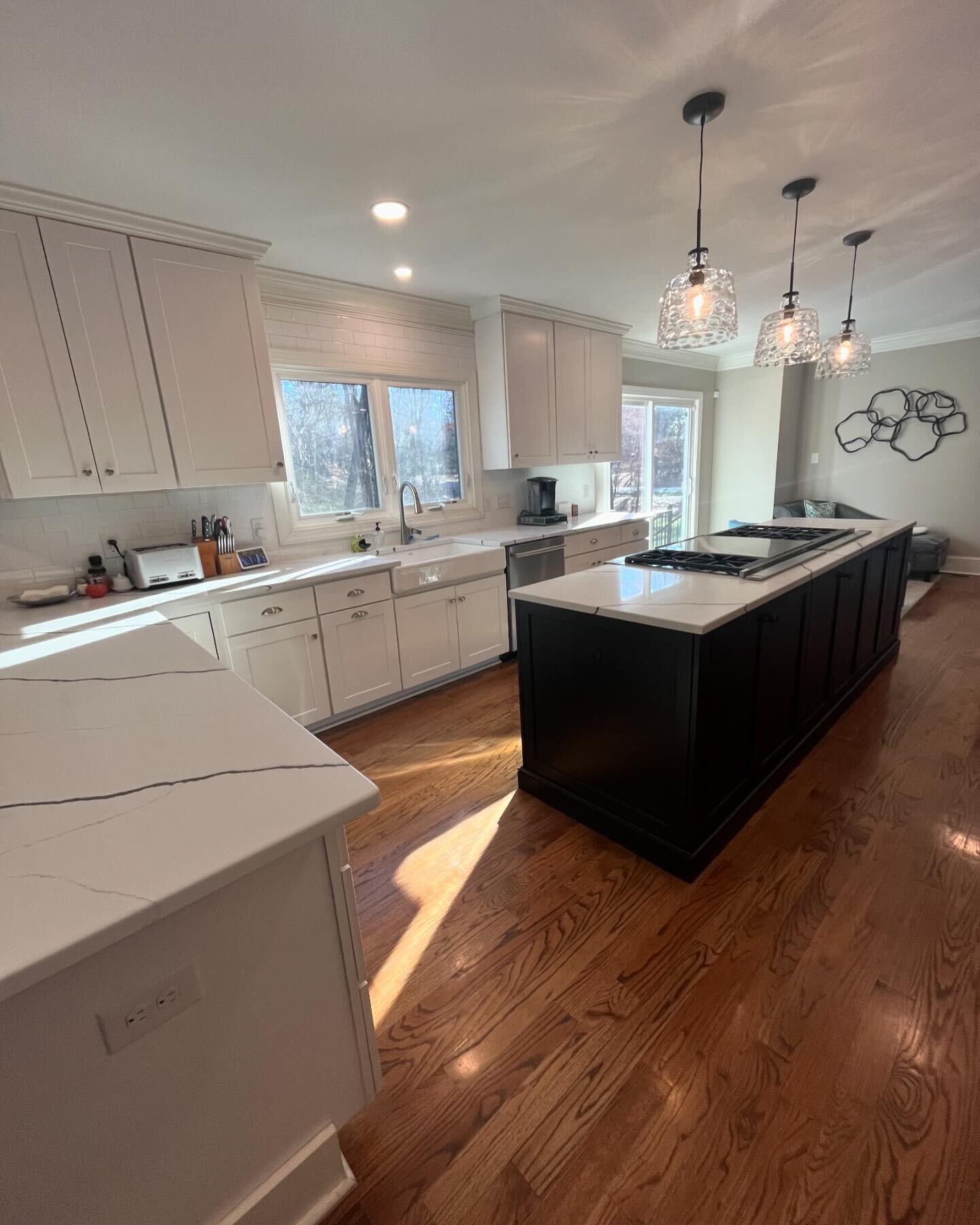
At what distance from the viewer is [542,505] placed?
14.1ft

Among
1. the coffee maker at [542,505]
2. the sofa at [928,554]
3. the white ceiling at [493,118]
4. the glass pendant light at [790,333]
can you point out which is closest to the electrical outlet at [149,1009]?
the white ceiling at [493,118]

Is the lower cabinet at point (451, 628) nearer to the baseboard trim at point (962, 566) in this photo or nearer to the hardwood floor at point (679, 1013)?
the hardwood floor at point (679, 1013)

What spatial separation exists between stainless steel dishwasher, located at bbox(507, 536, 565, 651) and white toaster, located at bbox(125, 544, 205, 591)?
1836 millimetres

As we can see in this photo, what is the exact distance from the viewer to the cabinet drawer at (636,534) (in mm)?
4445

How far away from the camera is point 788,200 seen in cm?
243

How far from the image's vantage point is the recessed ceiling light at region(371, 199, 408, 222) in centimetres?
224

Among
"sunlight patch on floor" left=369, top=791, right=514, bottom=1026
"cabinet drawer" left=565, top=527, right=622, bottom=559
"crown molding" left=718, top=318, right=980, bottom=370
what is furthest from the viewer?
"crown molding" left=718, top=318, right=980, bottom=370

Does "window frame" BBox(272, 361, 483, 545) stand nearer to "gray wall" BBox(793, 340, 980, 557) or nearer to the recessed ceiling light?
the recessed ceiling light

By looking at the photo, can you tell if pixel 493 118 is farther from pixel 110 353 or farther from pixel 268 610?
pixel 268 610

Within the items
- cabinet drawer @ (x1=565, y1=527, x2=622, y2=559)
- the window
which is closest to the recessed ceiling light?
cabinet drawer @ (x1=565, y1=527, x2=622, y2=559)

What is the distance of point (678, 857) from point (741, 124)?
252 centimetres

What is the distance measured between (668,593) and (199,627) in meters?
1.99

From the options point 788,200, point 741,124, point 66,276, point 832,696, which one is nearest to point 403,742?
point 832,696

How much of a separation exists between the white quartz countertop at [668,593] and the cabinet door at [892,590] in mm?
959
